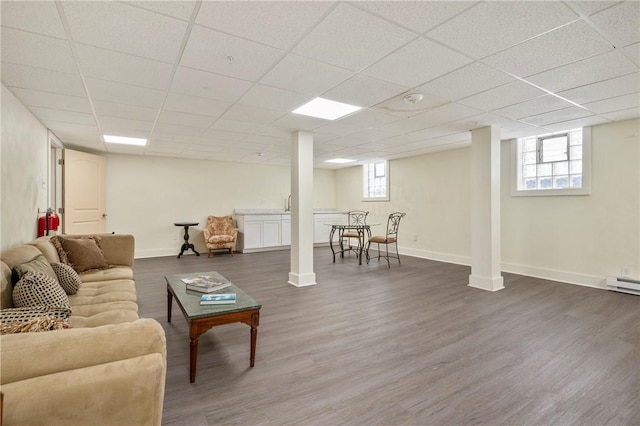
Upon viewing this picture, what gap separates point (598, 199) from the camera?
4.26 meters

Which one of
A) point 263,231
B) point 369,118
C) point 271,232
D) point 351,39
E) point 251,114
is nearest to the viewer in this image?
point 351,39

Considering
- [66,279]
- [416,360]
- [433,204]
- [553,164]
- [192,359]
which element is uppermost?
[553,164]

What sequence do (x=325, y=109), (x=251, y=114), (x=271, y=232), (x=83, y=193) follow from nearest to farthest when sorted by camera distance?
(x=325, y=109) → (x=251, y=114) → (x=83, y=193) → (x=271, y=232)

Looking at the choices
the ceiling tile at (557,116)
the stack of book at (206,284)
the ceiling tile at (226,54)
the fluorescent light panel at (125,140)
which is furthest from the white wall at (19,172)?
the ceiling tile at (557,116)

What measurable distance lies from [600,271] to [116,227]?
849 cm

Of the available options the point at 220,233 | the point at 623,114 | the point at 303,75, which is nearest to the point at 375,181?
the point at 220,233

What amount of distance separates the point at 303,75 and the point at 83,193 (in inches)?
202

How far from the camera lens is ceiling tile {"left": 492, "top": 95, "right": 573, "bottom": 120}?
318 cm

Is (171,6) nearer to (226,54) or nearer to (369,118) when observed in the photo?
(226,54)

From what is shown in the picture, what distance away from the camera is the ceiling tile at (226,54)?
2.01m

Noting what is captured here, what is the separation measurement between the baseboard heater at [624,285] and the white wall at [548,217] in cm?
11

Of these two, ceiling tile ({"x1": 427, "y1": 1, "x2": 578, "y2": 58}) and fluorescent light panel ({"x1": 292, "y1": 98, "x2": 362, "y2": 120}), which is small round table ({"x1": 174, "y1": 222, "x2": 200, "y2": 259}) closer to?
fluorescent light panel ({"x1": 292, "y1": 98, "x2": 362, "y2": 120})

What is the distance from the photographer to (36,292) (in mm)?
1849

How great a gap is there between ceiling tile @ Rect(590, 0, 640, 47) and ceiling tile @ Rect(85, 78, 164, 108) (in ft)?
11.1
